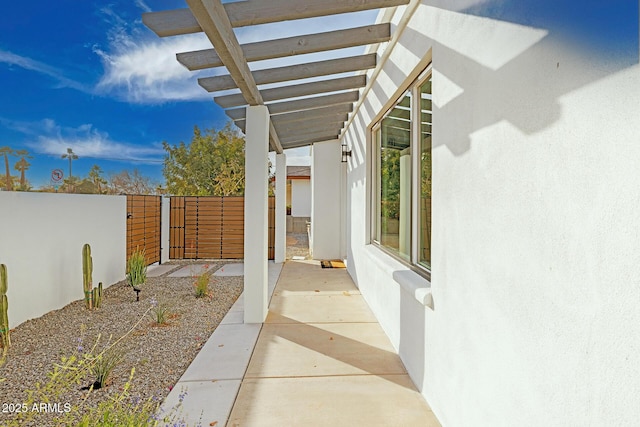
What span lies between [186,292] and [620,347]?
6.78 m

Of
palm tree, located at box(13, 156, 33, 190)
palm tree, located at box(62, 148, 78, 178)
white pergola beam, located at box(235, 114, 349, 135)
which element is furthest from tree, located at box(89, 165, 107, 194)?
white pergola beam, located at box(235, 114, 349, 135)

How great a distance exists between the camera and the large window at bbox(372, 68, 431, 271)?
359 cm

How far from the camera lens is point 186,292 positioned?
6.91 meters

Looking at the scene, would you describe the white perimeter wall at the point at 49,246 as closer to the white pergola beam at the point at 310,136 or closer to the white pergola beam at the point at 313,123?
the white pergola beam at the point at 313,123

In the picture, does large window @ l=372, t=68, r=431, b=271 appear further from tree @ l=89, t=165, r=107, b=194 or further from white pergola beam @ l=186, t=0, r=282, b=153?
tree @ l=89, t=165, r=107, b=194

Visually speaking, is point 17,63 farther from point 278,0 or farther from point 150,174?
point 278,0

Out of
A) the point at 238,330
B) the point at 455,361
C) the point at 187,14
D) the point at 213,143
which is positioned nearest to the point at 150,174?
the point at 213,143

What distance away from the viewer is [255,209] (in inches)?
198

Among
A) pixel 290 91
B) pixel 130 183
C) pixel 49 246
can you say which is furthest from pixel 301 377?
pixel 130 183

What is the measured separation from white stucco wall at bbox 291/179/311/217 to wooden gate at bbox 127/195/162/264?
44.9 feet

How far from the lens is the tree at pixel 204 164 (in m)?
16.8

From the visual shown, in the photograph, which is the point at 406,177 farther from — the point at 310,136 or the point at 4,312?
the point at 310,136

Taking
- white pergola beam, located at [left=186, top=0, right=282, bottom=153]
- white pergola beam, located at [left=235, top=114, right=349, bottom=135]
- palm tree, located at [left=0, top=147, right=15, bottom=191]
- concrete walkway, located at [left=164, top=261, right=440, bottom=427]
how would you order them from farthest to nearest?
white pergola beam, located at [left=235, top=114, right=349, bottom=135] < palm tree, located at [left=0, top=147, right=15, bottom=191] < concrete walkway, located at [left=164, top=261, right=440, bottom=427] < white pergola beam, located at [left=186, top=0, right=282, bottom=153]

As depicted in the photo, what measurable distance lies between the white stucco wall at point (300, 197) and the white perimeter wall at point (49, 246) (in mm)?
16605
